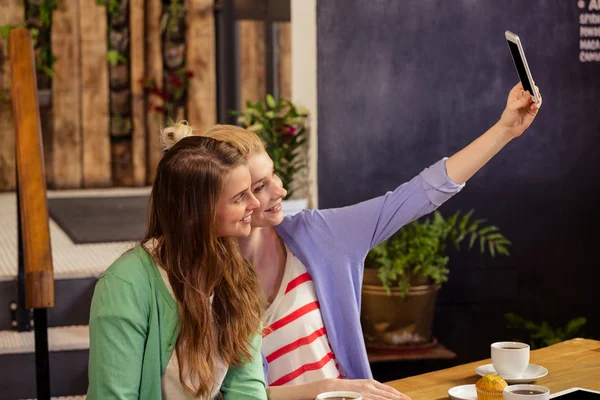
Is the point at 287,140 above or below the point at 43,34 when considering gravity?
below

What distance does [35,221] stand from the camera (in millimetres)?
3074

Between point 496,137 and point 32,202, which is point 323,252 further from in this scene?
point 32,202

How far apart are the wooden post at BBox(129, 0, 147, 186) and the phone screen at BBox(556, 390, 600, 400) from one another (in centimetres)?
541

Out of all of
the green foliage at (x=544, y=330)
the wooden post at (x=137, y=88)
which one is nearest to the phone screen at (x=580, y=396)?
the green foliage at (x=544, y=330)

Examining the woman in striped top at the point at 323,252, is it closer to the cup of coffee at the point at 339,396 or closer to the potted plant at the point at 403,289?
the cup of coffee at the point at 339,396

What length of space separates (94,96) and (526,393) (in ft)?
18.3

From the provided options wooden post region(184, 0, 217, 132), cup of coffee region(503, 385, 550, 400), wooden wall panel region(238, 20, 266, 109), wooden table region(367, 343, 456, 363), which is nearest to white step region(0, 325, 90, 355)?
wooden table region(367, 343, 456, 363)

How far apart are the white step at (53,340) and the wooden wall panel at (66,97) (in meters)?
3.32

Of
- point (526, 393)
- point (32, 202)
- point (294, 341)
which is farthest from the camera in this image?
point (32, 202)

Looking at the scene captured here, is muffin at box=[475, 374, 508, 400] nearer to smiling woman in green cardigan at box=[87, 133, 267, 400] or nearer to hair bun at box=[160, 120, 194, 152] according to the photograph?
smiling woman in green cardigan at box=[87, 133, 267, 400]

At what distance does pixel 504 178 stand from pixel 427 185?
205 cm

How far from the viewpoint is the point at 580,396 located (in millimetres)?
1891

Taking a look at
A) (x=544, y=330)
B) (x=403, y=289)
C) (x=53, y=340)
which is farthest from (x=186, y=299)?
(x=544, y=330)

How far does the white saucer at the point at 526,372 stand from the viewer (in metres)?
1.97
